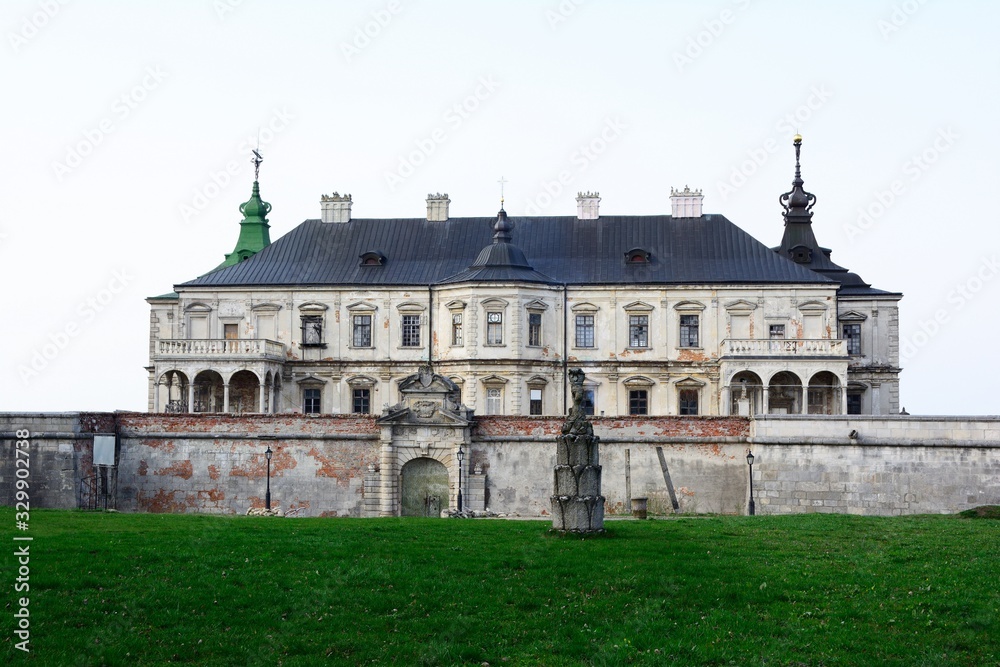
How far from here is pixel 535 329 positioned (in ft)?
165

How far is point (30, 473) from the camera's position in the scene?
36.6 metres

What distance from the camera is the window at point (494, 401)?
49.1m

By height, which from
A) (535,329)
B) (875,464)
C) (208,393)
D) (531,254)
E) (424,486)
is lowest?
(424,486)

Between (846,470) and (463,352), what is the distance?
703 inches

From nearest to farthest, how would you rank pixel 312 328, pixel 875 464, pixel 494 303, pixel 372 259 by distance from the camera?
pixel 875 464 → pixel 494 303 → pixel 312 328 → pixel 372 259

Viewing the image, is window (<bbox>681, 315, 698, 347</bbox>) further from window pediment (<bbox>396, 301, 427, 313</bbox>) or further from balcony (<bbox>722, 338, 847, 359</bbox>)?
window pediment (<bbox>396, 301, 427, 313</bbox>)

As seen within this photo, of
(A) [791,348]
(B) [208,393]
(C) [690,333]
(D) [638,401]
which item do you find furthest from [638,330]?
(B) [208,393]

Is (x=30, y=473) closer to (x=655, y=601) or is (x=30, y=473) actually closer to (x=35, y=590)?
(x=35, y=590)

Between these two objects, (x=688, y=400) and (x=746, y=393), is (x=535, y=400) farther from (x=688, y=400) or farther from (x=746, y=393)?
(x=746, y=393)

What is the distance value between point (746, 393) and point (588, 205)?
36.7 ft

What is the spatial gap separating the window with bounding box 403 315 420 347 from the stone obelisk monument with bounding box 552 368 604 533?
95.5ft

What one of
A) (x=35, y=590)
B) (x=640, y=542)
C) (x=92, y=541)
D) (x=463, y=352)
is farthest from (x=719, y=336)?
(x=35, y=590)

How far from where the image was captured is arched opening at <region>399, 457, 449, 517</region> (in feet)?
122

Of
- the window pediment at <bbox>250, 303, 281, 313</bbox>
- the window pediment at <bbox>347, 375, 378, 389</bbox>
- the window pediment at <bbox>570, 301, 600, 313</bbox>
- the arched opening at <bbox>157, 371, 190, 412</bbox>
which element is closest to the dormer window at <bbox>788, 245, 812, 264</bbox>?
the window pediment at <bbox>570, 301, 600, 313</bbox>
